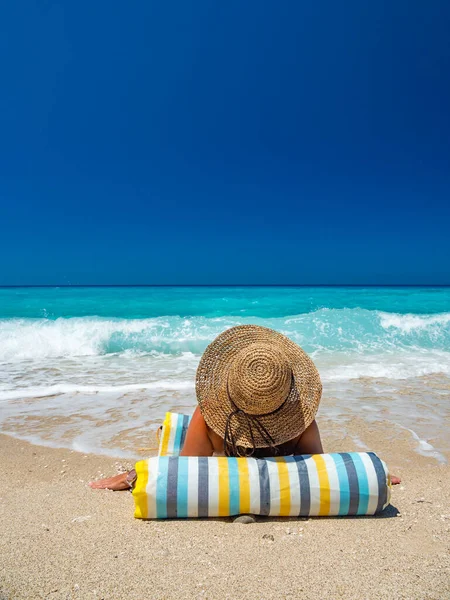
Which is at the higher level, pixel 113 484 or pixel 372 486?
pixel 372 486

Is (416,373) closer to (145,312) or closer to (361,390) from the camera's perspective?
(361,390)

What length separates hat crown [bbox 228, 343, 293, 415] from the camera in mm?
3016

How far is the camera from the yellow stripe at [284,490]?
2.89 meters

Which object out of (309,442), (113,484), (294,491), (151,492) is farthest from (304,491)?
(113,484)

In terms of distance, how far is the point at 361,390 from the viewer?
23.8 feet

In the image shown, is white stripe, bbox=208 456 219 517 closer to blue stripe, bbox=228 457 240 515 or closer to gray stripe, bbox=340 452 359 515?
blue stripe, bbox=228 457 240 515

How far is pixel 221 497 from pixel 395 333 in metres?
14.0

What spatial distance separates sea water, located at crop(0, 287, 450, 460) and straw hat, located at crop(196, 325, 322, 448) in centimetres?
168

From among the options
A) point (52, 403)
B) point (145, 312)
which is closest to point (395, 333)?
point (145, 312)

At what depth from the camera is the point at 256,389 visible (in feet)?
9.89

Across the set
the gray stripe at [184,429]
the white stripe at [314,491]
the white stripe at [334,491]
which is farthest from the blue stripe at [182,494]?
the gray stripe at [184,429]

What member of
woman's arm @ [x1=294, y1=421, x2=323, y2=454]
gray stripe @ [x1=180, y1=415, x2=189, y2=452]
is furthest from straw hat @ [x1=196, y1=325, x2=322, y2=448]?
gray stripe @ [x1=180, y1=415, x2=189, y2=452]

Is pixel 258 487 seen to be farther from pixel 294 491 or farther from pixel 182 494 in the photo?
pixel 182 494

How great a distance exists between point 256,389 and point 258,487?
23.8 inches
